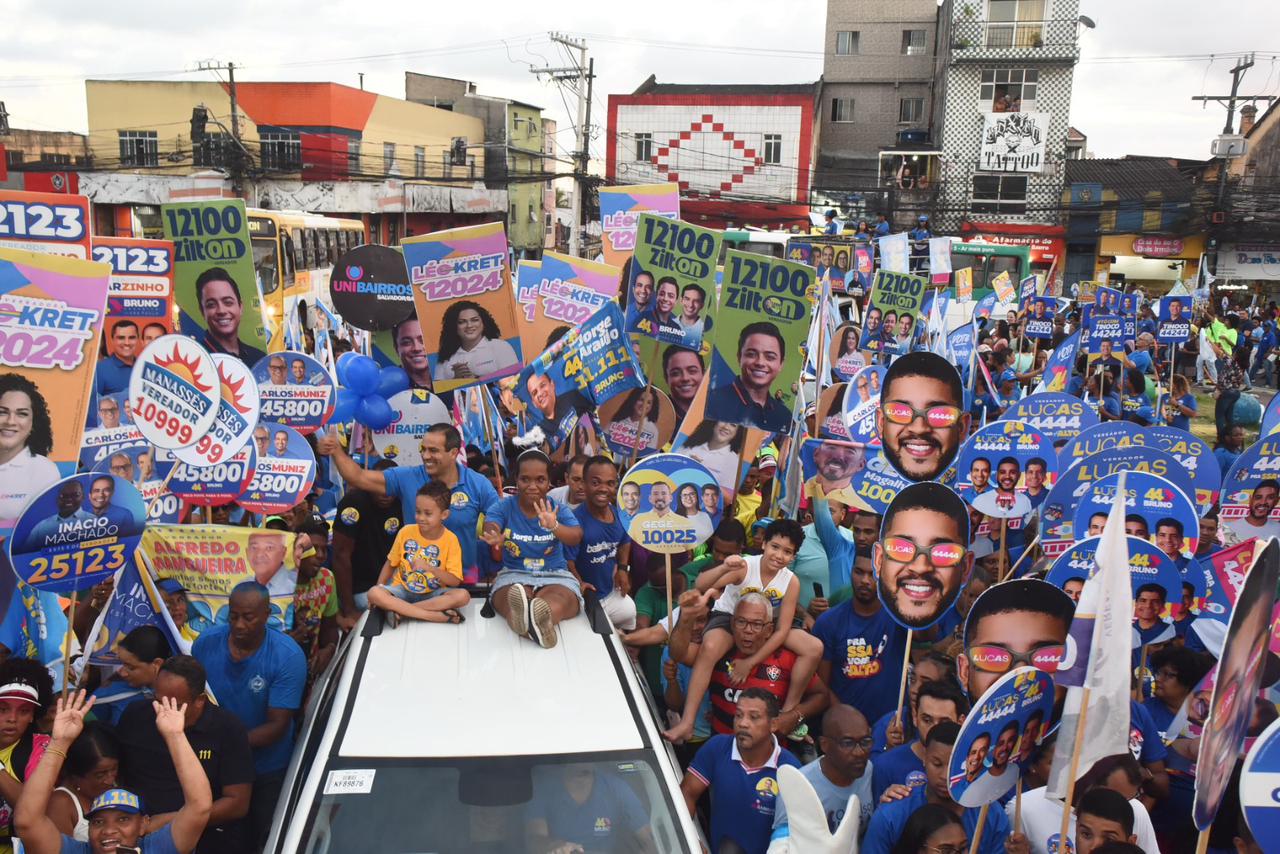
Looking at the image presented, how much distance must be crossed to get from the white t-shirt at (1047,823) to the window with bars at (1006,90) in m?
39.3

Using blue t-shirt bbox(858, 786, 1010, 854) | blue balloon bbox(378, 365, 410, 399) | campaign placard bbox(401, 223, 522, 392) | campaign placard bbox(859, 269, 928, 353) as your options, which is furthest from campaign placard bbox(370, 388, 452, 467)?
campaign placard bbox(859, 269, 928, 353)

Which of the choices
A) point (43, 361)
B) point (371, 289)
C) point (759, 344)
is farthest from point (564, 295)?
point (43, 361)

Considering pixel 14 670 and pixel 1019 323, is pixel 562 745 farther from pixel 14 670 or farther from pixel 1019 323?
pixel 1019 323

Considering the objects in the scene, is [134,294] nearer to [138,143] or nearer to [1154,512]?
[1154,512]

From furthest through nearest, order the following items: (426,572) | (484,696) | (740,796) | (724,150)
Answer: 1. (724,150)
2. (426,572)
3. (740,796)
4. (484,696)

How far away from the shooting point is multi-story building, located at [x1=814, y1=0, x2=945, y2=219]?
4691cm

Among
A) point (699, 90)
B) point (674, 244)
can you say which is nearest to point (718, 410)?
point (674, 244)

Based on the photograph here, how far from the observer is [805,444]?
738 cm

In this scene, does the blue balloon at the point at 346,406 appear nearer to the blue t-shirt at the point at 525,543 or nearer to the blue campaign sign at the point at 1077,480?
the blue t-shirt at the point at 525,543

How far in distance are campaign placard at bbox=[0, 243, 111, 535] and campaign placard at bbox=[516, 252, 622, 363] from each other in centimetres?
465

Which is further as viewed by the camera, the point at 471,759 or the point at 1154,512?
the point at 1154,512

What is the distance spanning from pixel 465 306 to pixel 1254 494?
197 inches

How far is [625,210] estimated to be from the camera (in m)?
12.2

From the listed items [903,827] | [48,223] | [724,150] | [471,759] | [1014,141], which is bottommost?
[903,827]
